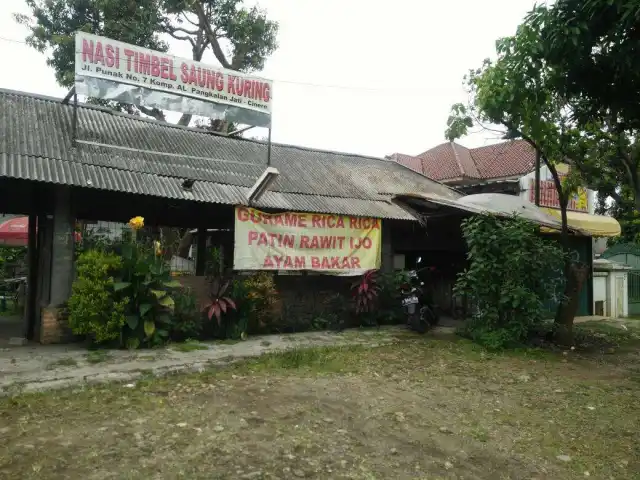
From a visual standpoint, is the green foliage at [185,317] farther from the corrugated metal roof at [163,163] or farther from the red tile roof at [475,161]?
the red tile roof at [475,161]

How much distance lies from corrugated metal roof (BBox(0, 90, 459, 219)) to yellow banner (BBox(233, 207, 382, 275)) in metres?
0.24

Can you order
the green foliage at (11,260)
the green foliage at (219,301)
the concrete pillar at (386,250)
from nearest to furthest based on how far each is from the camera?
the green foliage at (219,301) < the concrete pillar at (386,250) < the green foliage at (11,260)

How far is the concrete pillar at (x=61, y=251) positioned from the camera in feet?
24.9

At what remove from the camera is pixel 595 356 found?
321 inches

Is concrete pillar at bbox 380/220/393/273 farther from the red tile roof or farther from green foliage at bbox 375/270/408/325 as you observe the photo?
the red tile roof

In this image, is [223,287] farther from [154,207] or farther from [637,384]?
[637,384]

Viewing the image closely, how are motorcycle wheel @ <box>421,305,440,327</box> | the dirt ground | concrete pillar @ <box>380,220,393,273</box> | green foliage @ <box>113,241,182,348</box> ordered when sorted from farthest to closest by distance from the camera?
concrete pillar @ <box>380,220,393,273</box> < motorcycle wheel @ <box>421,305,440,327</box> < green foliage @ <box>113,241,182,348</box> < the dirt ground

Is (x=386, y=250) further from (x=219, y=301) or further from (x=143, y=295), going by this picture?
(x=143, y=295)

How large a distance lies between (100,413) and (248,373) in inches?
79.4

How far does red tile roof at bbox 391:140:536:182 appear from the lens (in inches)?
743

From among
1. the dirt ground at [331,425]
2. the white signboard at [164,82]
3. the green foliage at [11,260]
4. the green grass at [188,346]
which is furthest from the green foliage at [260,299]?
the green foliage at [11,260]

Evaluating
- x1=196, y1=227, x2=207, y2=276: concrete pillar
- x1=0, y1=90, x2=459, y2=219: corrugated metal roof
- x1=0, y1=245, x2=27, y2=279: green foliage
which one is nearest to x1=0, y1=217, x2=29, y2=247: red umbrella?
x1=0, y1=245, x2=27, y2=279: green foliage

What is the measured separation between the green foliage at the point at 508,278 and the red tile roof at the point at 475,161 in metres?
9.53

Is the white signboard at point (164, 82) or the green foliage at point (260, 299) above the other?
the white signboard at point (164, 82)
